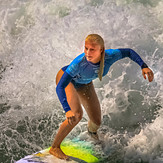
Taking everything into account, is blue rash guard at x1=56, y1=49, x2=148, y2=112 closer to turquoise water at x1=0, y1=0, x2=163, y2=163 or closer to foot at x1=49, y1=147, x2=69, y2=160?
foot at x1=49, y1=147, x2=69, y2=160

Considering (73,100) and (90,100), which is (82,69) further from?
(90,100)

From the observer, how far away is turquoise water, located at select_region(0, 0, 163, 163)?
10.4 feet

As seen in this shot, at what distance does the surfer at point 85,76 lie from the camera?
7.70ft

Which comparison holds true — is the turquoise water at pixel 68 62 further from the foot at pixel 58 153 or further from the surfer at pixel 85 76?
the surfer at pixel 85 76

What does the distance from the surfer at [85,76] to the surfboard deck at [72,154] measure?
0.07 m

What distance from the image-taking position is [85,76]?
8.41 ft

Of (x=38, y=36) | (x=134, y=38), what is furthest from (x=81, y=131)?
(x=38, y=36)

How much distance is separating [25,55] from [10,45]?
0.55 meters

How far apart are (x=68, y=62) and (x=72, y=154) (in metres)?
1.67

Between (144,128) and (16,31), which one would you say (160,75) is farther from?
(16,31)

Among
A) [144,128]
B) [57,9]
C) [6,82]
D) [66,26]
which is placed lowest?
[144,128]

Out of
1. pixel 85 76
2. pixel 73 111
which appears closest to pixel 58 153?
pixel 73 111

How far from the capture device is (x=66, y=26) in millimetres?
4641

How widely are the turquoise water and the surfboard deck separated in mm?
97
